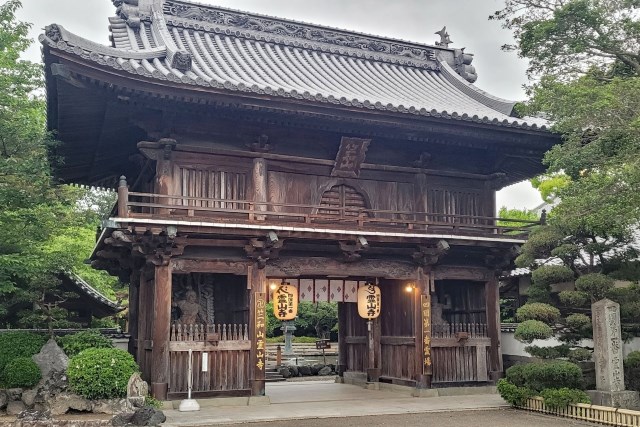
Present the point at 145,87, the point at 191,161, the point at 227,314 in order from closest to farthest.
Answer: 1. the point at 145,87
2. the point at 191,161
3. the point at 227,314

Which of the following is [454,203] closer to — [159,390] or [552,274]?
[552,274]

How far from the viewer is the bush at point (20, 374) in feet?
45.3

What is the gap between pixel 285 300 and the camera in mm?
16609

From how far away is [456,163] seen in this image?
17.6m

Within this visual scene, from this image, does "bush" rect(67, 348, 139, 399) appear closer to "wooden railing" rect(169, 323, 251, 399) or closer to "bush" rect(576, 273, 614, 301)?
"wooden railing" rect(169, 323, 251, 399)

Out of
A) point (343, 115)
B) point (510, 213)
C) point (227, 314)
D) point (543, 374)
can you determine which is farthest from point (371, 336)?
point (510, 213)

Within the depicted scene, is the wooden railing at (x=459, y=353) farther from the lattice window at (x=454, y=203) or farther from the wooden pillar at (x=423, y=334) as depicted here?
the lattice window at (x=454, y=203)

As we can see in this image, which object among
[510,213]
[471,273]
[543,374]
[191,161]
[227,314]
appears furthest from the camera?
[510,213]

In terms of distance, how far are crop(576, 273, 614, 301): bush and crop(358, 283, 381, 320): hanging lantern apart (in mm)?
5483

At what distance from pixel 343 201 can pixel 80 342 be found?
720 cm

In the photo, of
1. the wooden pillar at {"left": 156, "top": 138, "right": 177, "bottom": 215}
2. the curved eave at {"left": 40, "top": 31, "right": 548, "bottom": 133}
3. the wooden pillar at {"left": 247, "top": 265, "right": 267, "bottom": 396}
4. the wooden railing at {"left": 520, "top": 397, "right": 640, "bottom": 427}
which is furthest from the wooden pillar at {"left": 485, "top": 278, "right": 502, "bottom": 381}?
the wooden pillar at {"left": 156, "top": 138, "right": 177, "bottom": 215}

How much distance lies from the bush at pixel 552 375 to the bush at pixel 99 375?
846cm

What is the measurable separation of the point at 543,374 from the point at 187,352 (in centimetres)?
772

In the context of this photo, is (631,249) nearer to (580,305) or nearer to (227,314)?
(580,305)
